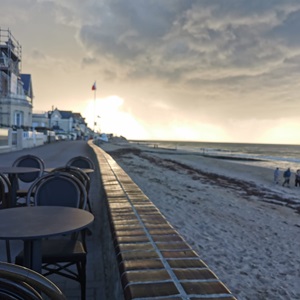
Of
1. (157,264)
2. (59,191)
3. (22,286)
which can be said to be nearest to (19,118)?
(59,191)

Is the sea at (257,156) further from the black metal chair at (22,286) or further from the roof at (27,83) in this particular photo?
the black metal chair at (22,286)

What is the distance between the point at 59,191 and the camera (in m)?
3.81

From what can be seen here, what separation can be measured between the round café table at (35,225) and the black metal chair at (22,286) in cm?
108

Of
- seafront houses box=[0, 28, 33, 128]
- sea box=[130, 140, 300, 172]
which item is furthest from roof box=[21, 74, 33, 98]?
sea box=[130, 140, 300, 172]

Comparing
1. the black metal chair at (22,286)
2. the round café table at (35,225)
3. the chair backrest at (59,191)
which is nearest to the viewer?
the black metal chair at (22,286)

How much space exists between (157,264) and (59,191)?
2.12 metres

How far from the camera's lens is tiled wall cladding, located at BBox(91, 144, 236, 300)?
5.48ft

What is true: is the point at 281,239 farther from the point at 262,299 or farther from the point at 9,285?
the point at 9,285

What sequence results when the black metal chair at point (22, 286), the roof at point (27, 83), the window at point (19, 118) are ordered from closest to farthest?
the black metal chair at point (22, 286), the window at point (19, 118), the roof at point (27, 83)

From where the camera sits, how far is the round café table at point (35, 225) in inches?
94.7

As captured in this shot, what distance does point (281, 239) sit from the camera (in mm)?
7746

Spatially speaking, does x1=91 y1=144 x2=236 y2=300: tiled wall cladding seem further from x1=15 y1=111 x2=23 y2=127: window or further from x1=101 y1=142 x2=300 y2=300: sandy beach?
x1=15 y1=111 x2=23 y2=127: window

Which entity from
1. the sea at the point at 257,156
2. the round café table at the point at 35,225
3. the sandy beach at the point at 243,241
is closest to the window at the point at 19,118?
the sea at the point at 257,156

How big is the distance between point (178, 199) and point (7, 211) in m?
9.15
